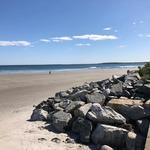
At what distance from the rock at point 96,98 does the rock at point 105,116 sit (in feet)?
3.09

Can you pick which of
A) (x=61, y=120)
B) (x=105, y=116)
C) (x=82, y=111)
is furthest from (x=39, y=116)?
(x=105, y=116)

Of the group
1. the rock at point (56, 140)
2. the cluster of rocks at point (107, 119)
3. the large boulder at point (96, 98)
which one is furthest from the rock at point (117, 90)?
the rock at point (56, 140)

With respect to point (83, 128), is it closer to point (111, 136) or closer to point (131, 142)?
point (111, 136)

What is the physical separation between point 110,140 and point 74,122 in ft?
4.01

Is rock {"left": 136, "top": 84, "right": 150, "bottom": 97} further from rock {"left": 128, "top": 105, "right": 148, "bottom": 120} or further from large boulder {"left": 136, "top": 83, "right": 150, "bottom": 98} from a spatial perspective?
rock {"left": 128, "top": 105, "right": 148, "bottom": 120}

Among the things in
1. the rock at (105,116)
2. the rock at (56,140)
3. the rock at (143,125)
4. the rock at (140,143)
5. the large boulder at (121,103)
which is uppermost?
the large boulder at (121,103)

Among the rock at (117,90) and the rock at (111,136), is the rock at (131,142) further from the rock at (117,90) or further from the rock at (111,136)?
the rock at (117,90)

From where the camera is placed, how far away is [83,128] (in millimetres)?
7168

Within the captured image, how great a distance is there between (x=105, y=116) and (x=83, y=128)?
0.59m

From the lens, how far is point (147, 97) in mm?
9094

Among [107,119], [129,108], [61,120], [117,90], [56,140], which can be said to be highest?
[117,90]

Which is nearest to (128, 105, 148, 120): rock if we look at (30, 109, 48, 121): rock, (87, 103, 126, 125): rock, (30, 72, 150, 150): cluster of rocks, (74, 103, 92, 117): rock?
(30, 72, 150, 150): cluster of rocks

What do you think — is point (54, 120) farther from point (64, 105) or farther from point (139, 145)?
point (139, 145)

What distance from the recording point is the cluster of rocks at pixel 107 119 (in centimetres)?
662
